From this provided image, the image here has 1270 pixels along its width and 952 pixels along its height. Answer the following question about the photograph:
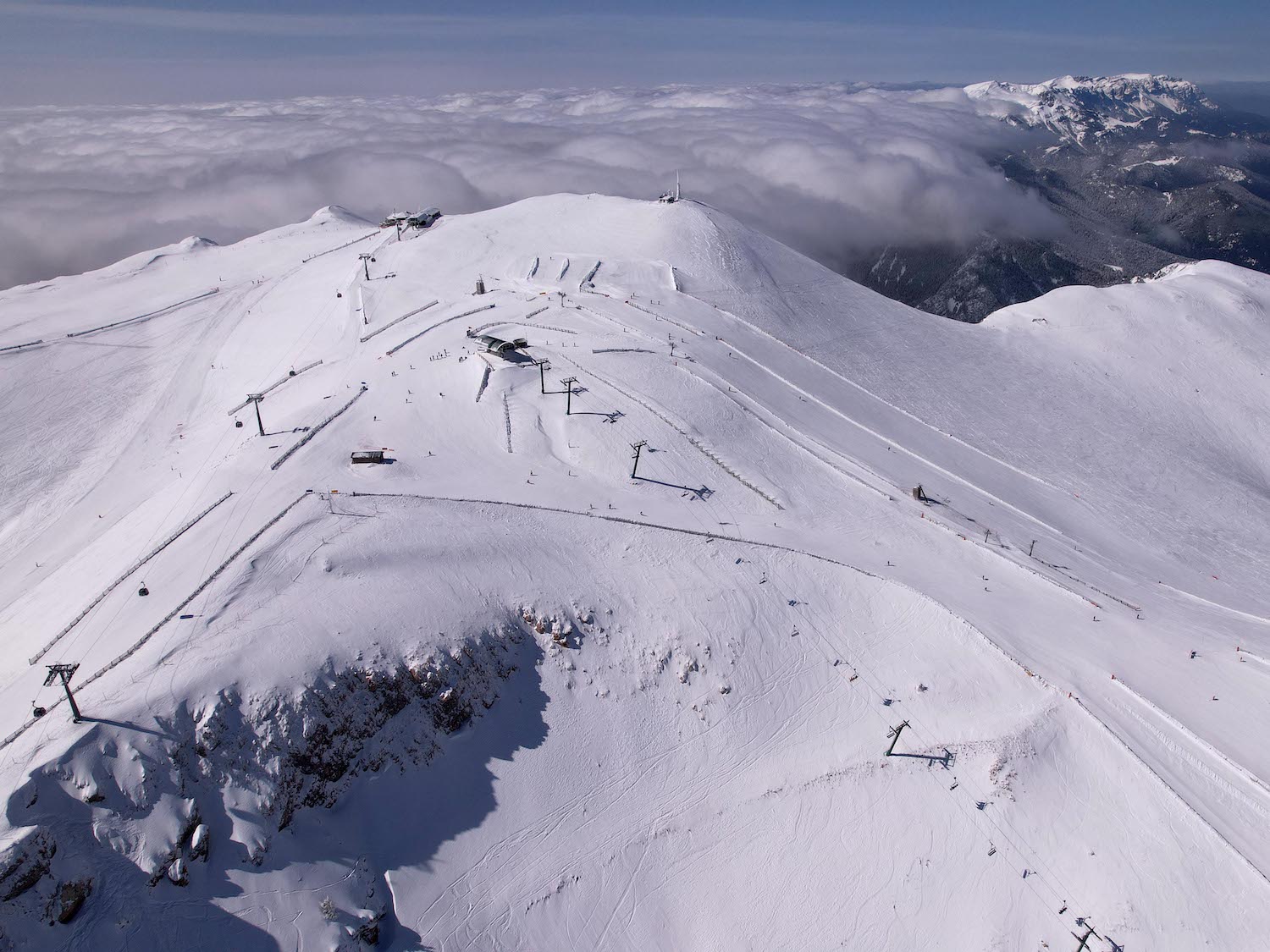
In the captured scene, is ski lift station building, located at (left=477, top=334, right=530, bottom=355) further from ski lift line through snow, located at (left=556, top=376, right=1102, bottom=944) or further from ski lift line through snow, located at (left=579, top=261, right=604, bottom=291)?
ski lift line through snow, located at (left=556, top=376, right=1102, bottom=944)

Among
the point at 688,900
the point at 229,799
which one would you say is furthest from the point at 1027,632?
the point at 229,799

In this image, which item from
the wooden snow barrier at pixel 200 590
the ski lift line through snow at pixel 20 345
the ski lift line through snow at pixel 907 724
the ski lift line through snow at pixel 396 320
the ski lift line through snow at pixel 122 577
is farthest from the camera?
the ski lift line through snow at pixel 20 345

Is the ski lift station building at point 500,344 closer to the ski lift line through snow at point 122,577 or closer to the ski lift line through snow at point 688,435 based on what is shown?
the ski lift line through snow at point 688,435

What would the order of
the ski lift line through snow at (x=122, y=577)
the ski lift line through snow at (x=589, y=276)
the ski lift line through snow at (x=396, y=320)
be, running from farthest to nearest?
the ski lift line through snow at (x=589, y=276)
the ski lift line through snow at (x=396, y=320)
the ski lift line through snow at (x=122, y=577)

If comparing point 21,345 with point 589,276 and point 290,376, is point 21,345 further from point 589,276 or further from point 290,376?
point 589,276

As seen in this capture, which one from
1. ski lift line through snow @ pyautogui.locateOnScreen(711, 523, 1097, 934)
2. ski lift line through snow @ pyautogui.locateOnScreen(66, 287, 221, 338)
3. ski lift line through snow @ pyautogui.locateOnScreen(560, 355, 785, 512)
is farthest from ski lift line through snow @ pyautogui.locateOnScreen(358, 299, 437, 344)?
ski lift line through snow @ pyautogui.locateOnScreen(711, 523, 1097, 934)

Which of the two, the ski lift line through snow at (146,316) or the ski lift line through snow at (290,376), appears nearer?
the ski lift line through snow at (290,376)

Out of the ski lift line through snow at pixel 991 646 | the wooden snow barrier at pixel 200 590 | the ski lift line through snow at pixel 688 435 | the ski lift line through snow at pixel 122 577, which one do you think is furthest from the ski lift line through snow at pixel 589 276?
Result: the ski lift line through snow at pixel 122 577
